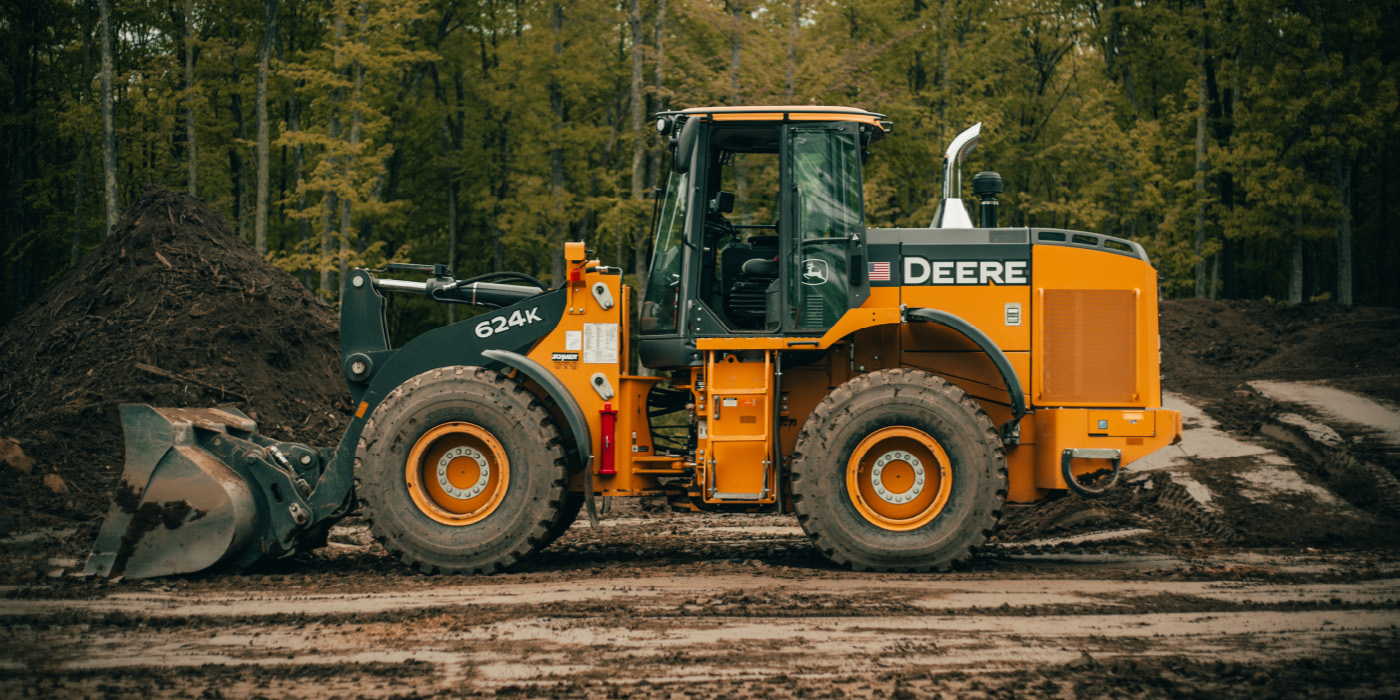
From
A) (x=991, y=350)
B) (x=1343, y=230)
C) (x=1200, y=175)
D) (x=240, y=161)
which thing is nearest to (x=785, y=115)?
(x=991, y=350)

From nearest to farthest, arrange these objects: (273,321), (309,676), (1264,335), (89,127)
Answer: (309,676) → (273,321) → (1264,335) → (89,127)

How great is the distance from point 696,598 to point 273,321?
1028 centimetres

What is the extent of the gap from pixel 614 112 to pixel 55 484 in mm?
22371

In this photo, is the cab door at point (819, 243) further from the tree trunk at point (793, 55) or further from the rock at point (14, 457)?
the tree trunk at point (793, 55)

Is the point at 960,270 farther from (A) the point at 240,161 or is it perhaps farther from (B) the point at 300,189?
(A) the point at 240,161

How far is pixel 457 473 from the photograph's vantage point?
7250 mm

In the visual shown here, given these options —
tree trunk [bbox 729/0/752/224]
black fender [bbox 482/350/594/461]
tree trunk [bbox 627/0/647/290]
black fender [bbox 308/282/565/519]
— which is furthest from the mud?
tree trunk [bbox 627/0/647/290]

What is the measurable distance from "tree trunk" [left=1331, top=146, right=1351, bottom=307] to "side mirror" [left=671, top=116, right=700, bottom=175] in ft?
75.3

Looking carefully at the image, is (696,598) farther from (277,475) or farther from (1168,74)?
(1168,74)

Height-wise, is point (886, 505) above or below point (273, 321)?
below

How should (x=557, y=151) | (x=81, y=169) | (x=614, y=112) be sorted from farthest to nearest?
1. (x=614, y=112)
2. (x=81, y=169)
3. (x=557, y=151)

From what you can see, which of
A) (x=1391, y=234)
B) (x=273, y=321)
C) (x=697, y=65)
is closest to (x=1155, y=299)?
(x=273, y=321)

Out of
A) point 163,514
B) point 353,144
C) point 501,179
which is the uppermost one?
point 501,179

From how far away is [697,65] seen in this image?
19422 millimetres
